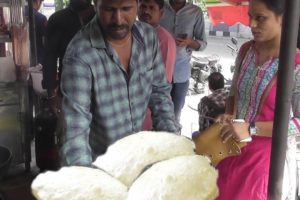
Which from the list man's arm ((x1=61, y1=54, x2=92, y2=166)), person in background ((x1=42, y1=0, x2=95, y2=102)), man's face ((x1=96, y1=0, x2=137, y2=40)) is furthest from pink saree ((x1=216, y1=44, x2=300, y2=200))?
person in background ((x1=42, y1=0, x2=95, y2=102))

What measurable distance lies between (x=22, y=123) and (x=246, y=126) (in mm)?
2730

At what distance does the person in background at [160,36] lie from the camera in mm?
2400

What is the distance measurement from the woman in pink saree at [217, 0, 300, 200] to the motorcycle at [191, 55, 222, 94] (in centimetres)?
635

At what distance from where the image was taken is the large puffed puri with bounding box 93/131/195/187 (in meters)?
0.69

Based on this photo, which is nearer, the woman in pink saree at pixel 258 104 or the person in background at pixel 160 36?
the woman in pink saree at pixel 258 104


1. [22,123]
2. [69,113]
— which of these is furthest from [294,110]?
[22,123]

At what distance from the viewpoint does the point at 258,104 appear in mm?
1564

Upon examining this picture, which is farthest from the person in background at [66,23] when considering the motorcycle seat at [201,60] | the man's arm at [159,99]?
the motorcycle seat at [201,60]

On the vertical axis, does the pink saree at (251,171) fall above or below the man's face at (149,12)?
below

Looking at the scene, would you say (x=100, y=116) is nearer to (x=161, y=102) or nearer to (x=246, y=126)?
(x=161, y=102)

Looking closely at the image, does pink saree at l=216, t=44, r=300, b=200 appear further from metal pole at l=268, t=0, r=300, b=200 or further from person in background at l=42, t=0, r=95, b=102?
person in background at l=42, t=0, r=95, b=102

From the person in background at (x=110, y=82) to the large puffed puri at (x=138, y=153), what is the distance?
0.36 m

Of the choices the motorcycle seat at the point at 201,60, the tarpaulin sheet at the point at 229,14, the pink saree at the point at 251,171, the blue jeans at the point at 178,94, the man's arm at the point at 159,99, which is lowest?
the motorcycle seat at the point at 201,60

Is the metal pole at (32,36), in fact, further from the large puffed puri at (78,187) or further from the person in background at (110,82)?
the large puffed puri at (78,187)
